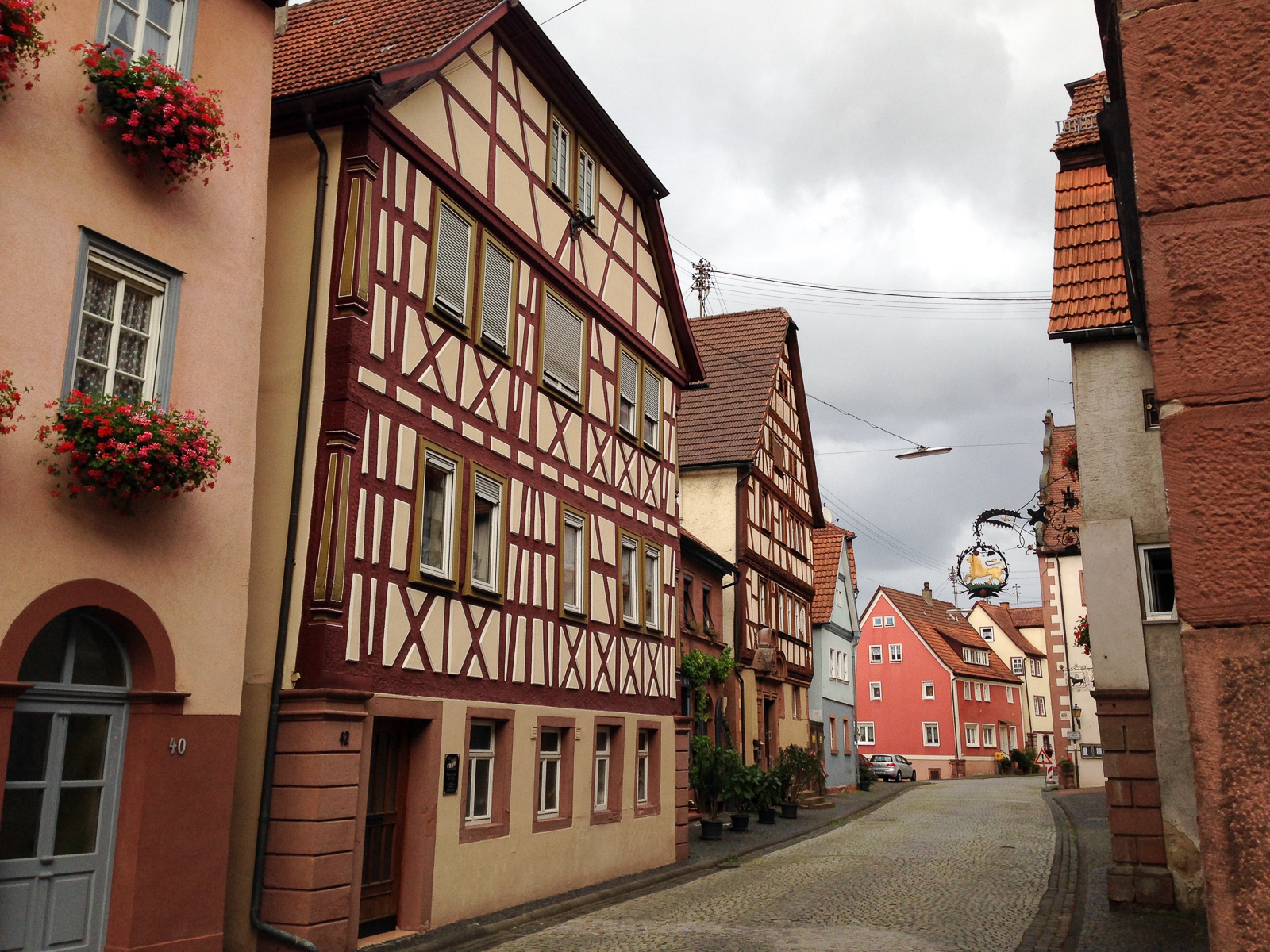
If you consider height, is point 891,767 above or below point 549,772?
below

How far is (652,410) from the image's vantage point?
19875 mm

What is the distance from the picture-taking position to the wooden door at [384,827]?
11570mm

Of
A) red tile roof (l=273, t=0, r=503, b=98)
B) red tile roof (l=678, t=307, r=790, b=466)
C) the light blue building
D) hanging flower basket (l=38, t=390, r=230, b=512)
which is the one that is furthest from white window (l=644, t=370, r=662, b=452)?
the light blue building

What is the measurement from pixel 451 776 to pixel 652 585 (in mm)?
7051

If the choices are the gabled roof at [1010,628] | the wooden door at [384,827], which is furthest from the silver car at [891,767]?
the wooden door at [384,827]

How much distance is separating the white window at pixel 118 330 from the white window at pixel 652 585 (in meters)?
10.6

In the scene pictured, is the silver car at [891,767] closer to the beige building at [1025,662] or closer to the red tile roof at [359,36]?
the beige building at [1025,662]

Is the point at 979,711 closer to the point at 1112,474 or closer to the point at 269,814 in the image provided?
the point at 1112,474

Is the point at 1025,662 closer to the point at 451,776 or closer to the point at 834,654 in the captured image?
the point at 834,654

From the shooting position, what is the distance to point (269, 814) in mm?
10539

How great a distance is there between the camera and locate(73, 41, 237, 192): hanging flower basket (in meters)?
8.70

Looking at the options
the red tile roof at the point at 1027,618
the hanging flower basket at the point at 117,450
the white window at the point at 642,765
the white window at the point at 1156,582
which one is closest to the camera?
the hanging flower basket at the point at 117,450

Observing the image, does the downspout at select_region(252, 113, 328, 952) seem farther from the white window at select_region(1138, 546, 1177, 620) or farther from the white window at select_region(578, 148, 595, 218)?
the white window at select_region(1138, 546, 1177, 620)

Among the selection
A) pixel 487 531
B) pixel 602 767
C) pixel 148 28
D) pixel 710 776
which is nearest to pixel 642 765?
pixel 602 767
